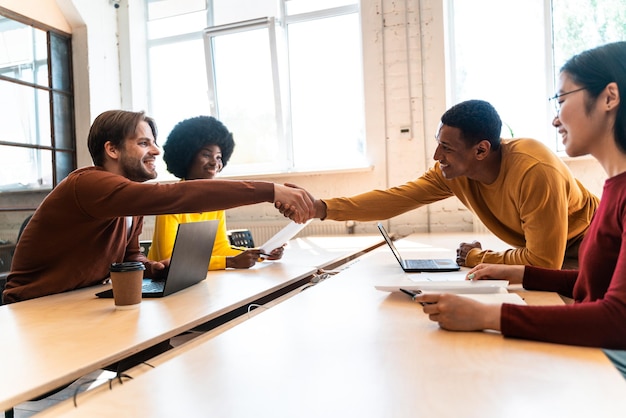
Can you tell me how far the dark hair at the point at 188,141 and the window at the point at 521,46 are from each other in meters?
2.46

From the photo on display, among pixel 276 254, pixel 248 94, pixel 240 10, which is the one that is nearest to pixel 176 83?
pixel 248 94

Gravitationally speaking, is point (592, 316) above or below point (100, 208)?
below

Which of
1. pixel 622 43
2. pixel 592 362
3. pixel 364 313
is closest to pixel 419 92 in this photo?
pixel 622 43

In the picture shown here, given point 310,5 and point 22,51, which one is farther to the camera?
point 310,5

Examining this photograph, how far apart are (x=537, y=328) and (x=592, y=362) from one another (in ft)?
0.37

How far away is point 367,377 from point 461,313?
0.30 metres

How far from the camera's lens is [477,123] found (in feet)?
5.97

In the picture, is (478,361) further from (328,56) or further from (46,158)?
(46,158)

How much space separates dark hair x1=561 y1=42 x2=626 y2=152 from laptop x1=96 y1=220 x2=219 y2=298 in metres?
1.11

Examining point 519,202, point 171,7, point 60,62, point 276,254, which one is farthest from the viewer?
point 171,7

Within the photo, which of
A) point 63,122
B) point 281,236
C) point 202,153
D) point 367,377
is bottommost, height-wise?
point 367,377

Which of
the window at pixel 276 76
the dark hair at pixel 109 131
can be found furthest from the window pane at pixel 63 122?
the dark hair at pixel 109 131

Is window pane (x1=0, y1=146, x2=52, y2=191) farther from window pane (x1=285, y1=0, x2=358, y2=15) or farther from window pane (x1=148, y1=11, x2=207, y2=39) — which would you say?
window pane (x1=285, y1=0, x2=358, y2=15)

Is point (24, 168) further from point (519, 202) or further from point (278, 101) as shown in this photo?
point (519, 202)
